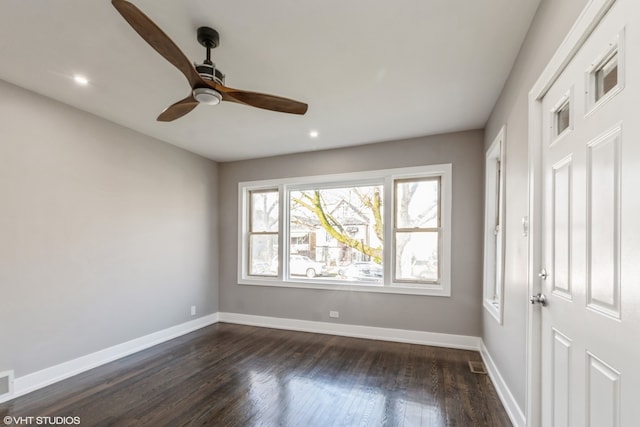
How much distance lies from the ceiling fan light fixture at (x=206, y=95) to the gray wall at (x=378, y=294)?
2594mm

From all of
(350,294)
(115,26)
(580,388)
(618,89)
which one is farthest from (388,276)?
(115,26)

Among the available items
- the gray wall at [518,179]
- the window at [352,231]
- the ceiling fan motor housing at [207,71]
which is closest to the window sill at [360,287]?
the window at [352,231]

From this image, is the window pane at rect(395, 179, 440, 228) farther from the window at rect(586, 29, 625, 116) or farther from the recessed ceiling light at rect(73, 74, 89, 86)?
the recessed ceiling light at rect(73, 74, 89, 86)

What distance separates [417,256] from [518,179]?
2.02 meters

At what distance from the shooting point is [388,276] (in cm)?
405

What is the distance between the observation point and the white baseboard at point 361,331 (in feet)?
12.0

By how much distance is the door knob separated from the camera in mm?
1684

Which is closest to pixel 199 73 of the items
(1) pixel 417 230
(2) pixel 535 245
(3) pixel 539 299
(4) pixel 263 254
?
(2) pixel 535 245

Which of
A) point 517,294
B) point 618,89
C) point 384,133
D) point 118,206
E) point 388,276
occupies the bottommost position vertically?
point 388,276

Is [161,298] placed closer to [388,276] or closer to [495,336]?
[388,276]

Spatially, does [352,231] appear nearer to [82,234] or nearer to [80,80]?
[82,234]

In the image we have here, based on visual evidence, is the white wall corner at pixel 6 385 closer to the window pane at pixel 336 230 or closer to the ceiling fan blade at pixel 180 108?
the ceiling fan blade at pixel 180 108

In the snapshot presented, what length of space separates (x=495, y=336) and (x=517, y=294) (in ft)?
2.98

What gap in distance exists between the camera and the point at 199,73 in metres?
1.92
